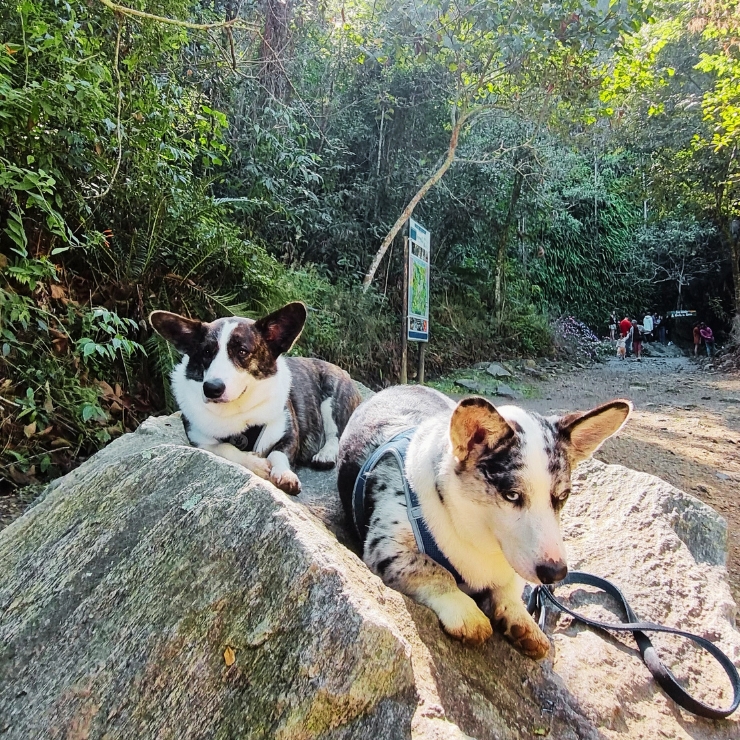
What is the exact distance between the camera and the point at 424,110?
465 inches

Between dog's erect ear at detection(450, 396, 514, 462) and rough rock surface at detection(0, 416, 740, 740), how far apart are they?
55 centimetres

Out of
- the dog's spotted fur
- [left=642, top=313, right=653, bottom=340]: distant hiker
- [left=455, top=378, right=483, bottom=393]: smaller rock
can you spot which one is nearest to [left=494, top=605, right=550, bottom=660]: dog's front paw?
the dog's spotted fur

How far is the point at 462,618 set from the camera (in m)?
1.83

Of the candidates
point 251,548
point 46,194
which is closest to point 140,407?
point 46,194

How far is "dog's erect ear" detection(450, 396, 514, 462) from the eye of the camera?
5.83ft

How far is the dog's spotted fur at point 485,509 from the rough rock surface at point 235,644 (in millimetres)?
133

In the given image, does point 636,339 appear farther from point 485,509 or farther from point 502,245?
point 485,509

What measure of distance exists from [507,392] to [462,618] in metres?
9.26

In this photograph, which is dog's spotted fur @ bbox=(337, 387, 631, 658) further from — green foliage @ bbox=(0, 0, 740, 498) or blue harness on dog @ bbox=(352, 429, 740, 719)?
green foliage @ bbox=(0, 0, 740, 498)

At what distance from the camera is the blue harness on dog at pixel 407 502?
199 cm

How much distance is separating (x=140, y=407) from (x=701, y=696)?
4.71m

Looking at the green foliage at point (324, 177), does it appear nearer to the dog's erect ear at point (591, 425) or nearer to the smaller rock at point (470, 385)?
the smaller rock at point (470, 385)

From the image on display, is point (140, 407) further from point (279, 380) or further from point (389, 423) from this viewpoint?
point (389, 423)

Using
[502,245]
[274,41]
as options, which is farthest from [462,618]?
[502,245]
